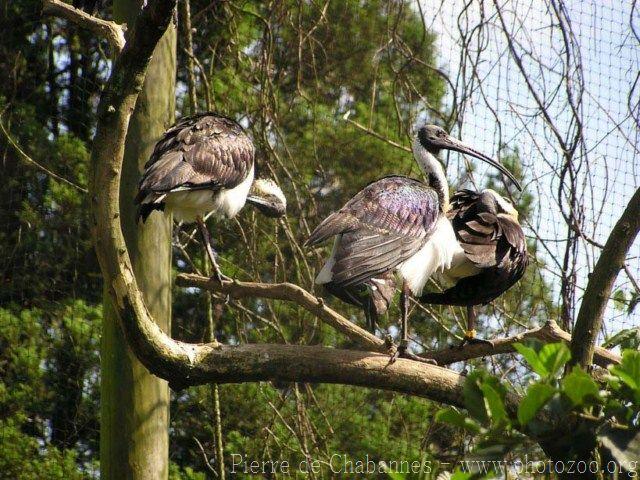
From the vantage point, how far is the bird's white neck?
18.4ft

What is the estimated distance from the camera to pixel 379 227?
4.93m

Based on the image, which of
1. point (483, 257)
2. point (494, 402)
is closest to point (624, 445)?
point (494, 402)

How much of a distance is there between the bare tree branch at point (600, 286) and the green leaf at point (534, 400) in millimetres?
946

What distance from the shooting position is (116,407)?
4.63m

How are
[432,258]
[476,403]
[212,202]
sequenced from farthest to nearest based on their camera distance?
1. [212,202]
2. [432,258]
3. [476,403]

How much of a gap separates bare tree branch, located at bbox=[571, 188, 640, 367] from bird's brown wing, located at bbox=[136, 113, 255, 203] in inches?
83.7

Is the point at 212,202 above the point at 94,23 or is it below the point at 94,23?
above

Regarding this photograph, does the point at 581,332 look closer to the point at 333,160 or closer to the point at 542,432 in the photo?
the point at 542,432

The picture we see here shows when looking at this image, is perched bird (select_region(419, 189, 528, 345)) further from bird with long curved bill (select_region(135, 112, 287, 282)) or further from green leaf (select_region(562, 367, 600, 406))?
green leaf (select_region(562, 367, 600, 406))

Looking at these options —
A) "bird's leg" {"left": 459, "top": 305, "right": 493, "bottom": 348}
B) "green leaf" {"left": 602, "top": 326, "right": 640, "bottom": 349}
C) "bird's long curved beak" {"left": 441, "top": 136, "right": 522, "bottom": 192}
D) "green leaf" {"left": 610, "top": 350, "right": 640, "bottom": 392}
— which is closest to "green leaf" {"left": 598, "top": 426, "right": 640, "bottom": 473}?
"green leaf" {"left": 610, "top": 350, "right": 640, "bottom": 392}

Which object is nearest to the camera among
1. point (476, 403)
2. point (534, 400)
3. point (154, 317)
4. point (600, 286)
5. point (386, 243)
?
point (534, 400)

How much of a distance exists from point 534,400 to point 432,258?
2947 mm

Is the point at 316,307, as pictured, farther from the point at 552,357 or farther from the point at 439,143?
the point at 552,357

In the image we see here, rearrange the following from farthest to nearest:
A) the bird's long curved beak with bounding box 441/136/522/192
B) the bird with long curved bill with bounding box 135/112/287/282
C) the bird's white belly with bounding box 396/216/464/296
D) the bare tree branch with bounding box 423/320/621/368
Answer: the bird's long curved beak with bounding box 441/136/522/192, the bird's white belly with bounding box 396/216/464/296, the bird with long curved bill with bounding box 135/112/287/282, the bare tree branch with bounding box 423/320/621/368
